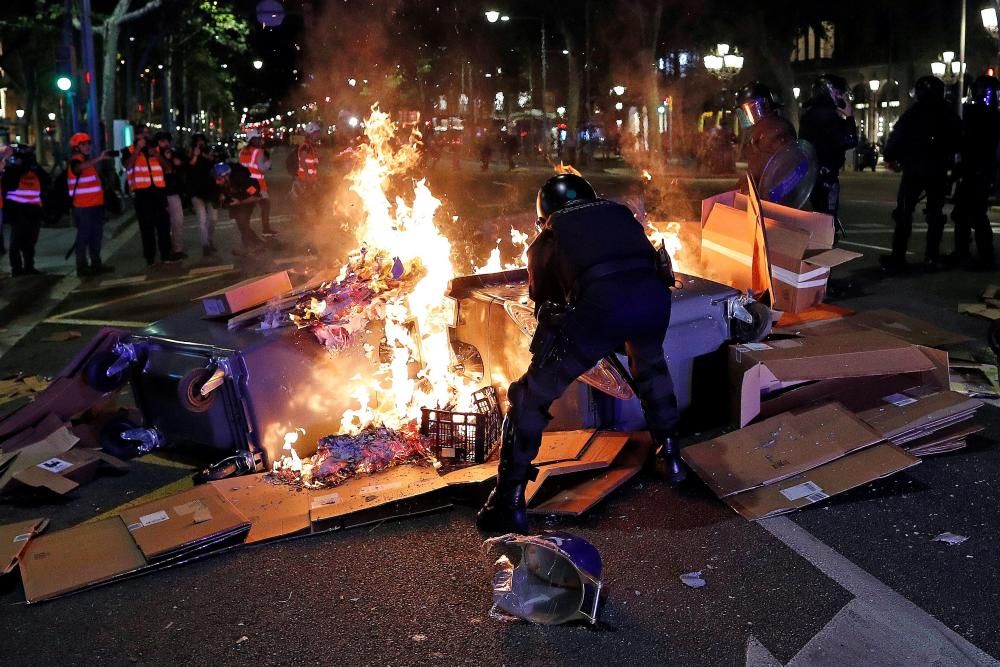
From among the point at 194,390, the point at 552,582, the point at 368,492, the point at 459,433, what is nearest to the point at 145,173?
the point at 194,390

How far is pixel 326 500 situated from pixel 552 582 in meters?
1.43

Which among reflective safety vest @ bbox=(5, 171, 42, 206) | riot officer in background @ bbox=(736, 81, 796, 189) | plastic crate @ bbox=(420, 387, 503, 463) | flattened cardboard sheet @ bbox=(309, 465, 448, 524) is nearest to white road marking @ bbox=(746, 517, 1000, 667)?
flattened cardboard sheet @ bbox=(309, 465, 448, 524)

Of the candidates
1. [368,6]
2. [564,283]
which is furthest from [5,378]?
[368,6]

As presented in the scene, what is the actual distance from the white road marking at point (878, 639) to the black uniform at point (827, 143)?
6.92 meters

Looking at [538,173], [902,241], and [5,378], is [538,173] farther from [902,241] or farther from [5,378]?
[5,378]

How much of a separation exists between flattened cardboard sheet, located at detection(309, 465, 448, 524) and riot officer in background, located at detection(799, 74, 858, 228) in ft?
21.6

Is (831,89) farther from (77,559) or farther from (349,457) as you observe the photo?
(77,559)

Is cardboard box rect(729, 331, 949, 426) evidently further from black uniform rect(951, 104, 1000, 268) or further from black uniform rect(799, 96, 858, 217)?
black uniform rect(951, 104, 1000, 268)

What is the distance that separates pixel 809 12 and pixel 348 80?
19823 mm

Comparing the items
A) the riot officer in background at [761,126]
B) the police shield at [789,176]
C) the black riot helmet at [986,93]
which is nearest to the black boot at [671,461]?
the police shield at [789,176]

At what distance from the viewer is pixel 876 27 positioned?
4525 centimetres

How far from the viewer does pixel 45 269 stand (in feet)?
46.3

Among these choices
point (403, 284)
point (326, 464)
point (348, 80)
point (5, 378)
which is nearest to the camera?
Answer: point (326, 464)

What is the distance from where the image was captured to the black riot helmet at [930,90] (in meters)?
9.94
